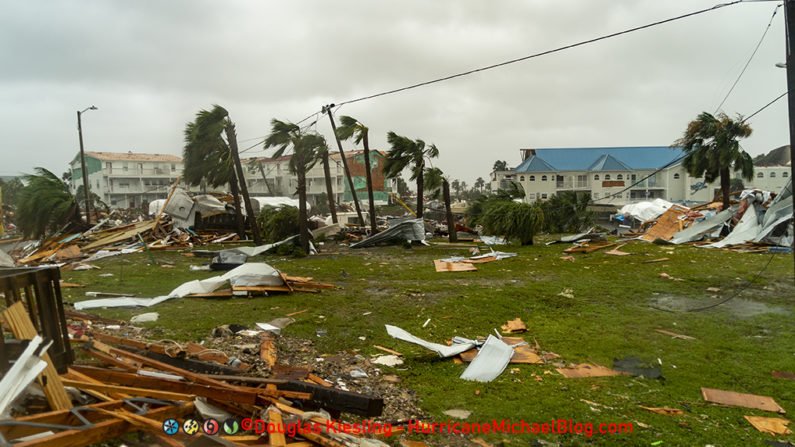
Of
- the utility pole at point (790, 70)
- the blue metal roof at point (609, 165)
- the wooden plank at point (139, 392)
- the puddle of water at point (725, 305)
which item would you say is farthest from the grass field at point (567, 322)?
the blue metal roof at point (609, 165)

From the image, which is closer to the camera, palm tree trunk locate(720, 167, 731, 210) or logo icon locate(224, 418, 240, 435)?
logo icon locate(224, 418, 240, 435)

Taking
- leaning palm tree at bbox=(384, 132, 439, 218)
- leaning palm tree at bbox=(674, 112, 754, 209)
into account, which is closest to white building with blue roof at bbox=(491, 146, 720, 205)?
leaning palm tree at bbox=(674, 112, 754, 209)

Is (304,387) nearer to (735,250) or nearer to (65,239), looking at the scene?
(735,250)

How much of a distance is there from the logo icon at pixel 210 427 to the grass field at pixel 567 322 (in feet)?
5.91

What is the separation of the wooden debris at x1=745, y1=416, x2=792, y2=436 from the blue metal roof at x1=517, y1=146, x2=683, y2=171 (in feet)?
166

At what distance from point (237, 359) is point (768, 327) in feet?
26.6

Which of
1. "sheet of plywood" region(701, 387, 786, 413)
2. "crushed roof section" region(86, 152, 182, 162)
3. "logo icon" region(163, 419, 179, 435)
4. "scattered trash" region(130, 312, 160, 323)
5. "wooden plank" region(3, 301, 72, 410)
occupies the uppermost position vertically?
"crushed roof section" region(86, 152, 182, 162)

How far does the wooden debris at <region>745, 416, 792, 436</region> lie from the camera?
3906 mm

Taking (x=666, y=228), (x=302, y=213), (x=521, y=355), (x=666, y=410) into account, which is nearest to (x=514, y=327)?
(x=521, y=355)

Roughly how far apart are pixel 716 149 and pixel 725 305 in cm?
1427

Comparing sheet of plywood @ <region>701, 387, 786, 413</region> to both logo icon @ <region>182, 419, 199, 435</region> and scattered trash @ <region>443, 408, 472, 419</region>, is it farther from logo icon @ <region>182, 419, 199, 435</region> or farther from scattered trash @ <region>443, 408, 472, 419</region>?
logo icon @ <region>182, 419, 199, 435</region>

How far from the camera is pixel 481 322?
24.4ft

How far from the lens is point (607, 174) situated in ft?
164

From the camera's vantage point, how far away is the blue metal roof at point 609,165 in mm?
50000
